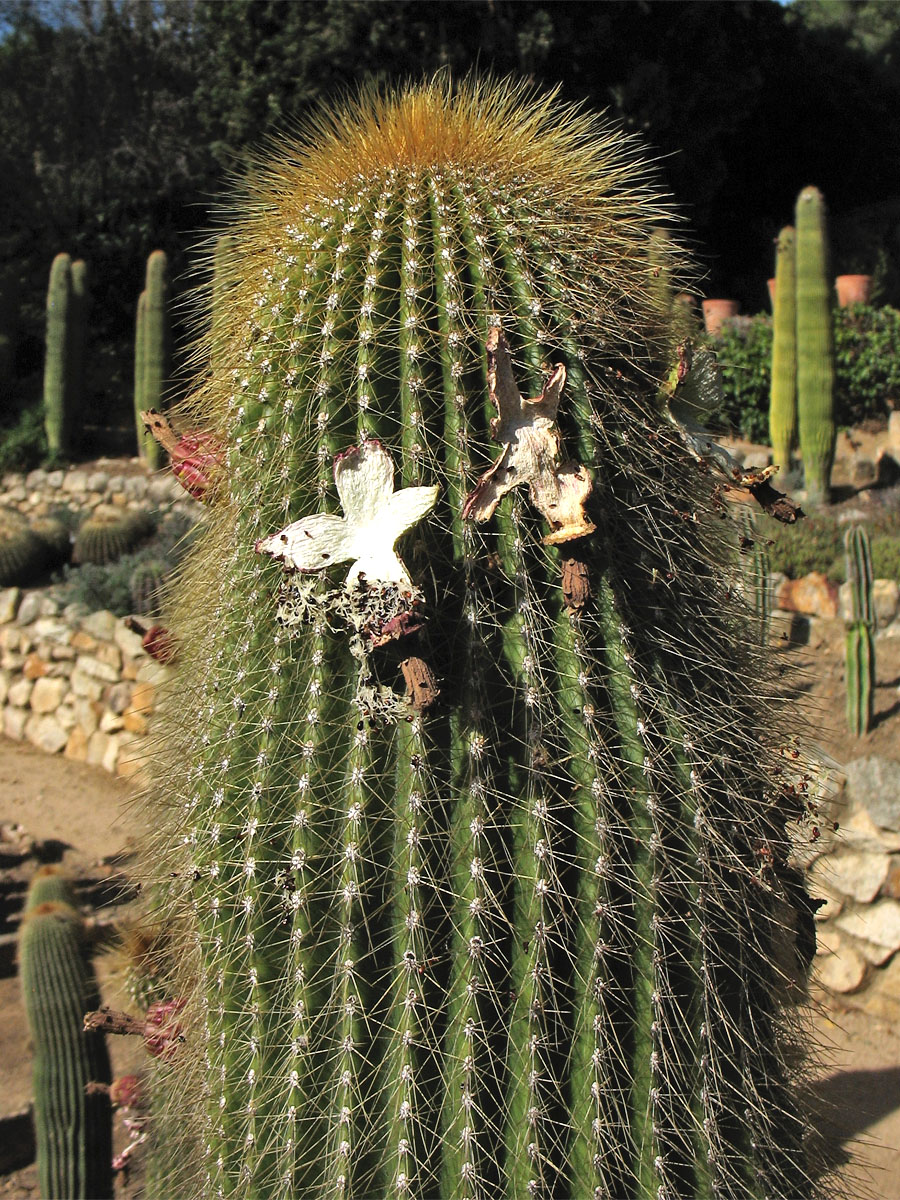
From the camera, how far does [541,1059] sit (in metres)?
1.54

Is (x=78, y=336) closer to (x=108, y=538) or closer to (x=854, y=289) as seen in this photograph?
(x=108, y=538)

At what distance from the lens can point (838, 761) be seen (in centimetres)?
517

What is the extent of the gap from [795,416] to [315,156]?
8373 millimetres

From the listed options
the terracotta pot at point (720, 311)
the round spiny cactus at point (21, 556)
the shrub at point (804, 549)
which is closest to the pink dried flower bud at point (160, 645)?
the shrub at point (804, 549)

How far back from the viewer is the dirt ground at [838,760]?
2732mm

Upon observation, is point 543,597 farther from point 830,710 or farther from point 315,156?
point 830,710

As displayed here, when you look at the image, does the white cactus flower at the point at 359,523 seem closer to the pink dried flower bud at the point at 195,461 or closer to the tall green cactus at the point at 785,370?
the pink dried flower bud at the point at 195,461

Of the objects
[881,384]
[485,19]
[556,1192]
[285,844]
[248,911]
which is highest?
[485,19]

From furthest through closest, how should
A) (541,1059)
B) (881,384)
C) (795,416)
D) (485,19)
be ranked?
1. (485,19)
2. (881,384)
3. (795,416)
4. (541,1059)

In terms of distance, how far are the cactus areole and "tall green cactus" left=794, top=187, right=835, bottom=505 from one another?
766cm

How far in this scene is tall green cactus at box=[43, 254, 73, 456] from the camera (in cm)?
1355

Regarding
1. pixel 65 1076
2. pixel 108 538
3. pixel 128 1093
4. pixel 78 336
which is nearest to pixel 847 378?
pixel 108 538

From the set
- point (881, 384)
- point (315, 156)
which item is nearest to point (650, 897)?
point (315, 156)

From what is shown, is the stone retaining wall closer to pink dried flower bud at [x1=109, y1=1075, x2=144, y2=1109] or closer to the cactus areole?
pink dried flower bud at [x1=109, y1=1075, x2=144, y2=1109]
